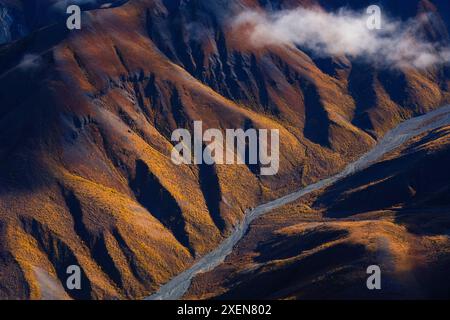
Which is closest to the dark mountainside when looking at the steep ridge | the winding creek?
the winding creek

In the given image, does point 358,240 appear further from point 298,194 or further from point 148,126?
point 148,126

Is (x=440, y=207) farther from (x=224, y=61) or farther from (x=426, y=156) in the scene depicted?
(x=224, y=61)

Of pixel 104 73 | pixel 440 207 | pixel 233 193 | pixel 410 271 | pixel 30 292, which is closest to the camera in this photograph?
pixel 410 271

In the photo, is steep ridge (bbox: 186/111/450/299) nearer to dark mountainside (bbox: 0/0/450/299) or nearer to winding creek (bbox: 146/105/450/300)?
winding creek (bbox: 146/105/450/300)

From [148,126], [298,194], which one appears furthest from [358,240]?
[148,126]

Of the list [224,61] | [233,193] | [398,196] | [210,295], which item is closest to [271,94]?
[224,61]

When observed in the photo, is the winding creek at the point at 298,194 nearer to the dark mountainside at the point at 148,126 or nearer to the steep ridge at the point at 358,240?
the dark mountainside at the point at 148,126
